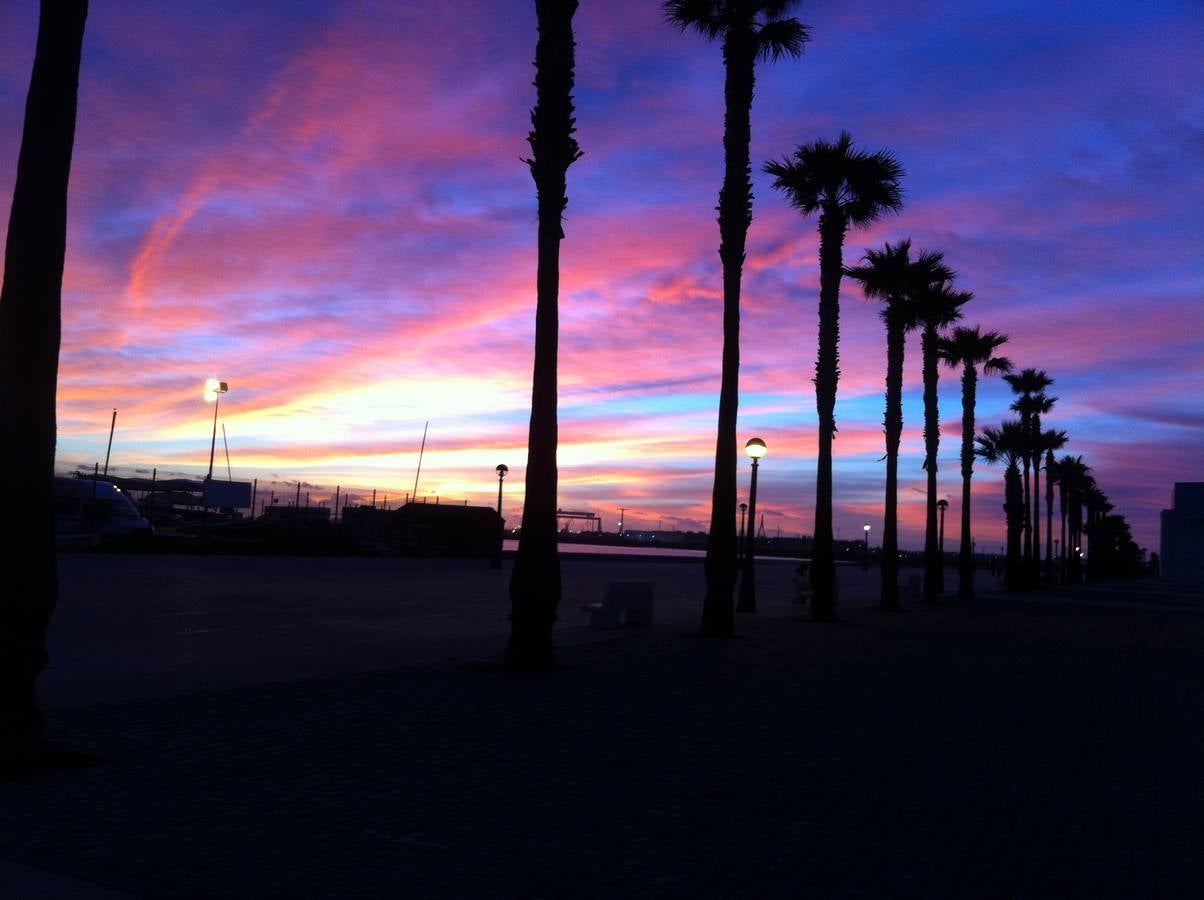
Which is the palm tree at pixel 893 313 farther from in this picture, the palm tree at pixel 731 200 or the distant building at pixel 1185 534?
the distant building at pixel 1185 534

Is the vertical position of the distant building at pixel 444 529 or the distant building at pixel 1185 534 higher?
the distant building at pixel 1185 534

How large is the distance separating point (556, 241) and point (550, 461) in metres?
2.82

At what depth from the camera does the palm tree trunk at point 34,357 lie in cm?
729

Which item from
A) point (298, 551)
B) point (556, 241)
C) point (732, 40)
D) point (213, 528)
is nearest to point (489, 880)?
point (556, 241)

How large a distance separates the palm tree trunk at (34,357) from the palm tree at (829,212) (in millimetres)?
20702

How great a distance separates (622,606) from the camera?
66.2 ft

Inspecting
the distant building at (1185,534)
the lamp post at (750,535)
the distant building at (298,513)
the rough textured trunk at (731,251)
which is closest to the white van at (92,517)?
the distant building at (298,513)

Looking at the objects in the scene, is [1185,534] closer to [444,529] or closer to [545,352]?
[444,529]

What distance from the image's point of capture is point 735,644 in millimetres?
18250

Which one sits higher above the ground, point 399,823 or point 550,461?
point 550,461

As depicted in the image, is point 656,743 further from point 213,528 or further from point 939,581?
point 213,528

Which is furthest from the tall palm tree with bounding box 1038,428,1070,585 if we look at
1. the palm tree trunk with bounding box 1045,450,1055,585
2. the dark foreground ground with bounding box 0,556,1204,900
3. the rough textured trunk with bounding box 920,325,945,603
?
the dark foreground ground with bounding box 0,556,1204,900

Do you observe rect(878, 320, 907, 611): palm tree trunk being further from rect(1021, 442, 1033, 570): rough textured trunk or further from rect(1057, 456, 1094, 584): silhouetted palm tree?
rect(1057, 456, 1094, 584): silhouetted palm tree

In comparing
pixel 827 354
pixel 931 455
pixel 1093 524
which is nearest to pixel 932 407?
pixel 931 455
